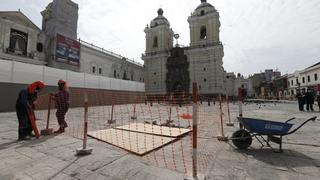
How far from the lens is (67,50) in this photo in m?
25.4

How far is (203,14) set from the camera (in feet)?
126

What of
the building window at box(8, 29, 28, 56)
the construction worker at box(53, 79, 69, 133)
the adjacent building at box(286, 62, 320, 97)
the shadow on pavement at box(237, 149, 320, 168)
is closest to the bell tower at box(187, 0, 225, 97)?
the adjacent building at box(286, 62, 320, 97)

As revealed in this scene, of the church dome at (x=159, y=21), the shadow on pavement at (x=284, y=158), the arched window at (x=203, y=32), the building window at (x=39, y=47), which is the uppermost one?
the church dome at (x=159, y=21)

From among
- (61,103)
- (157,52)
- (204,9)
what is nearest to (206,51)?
(204,9)

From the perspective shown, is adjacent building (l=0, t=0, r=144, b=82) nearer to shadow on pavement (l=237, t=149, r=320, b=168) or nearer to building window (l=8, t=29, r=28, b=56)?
building window (l=8, t=29, r=28, b=56)

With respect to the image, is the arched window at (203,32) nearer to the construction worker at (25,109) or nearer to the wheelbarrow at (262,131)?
the wheelbarrow at (262,131)

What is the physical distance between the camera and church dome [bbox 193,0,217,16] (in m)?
37.8

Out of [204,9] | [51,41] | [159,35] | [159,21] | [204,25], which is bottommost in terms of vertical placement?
[51,41]

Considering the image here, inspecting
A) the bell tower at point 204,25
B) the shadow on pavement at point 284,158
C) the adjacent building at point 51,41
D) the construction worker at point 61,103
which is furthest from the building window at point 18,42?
the bell tower at point 204,25

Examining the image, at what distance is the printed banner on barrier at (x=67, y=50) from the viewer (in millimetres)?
24042

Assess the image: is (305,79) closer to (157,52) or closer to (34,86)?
(157,52)

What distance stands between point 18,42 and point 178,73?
29.5 metres

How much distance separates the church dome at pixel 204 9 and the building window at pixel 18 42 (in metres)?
32.6

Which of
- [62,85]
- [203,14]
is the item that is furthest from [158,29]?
[62,85]
